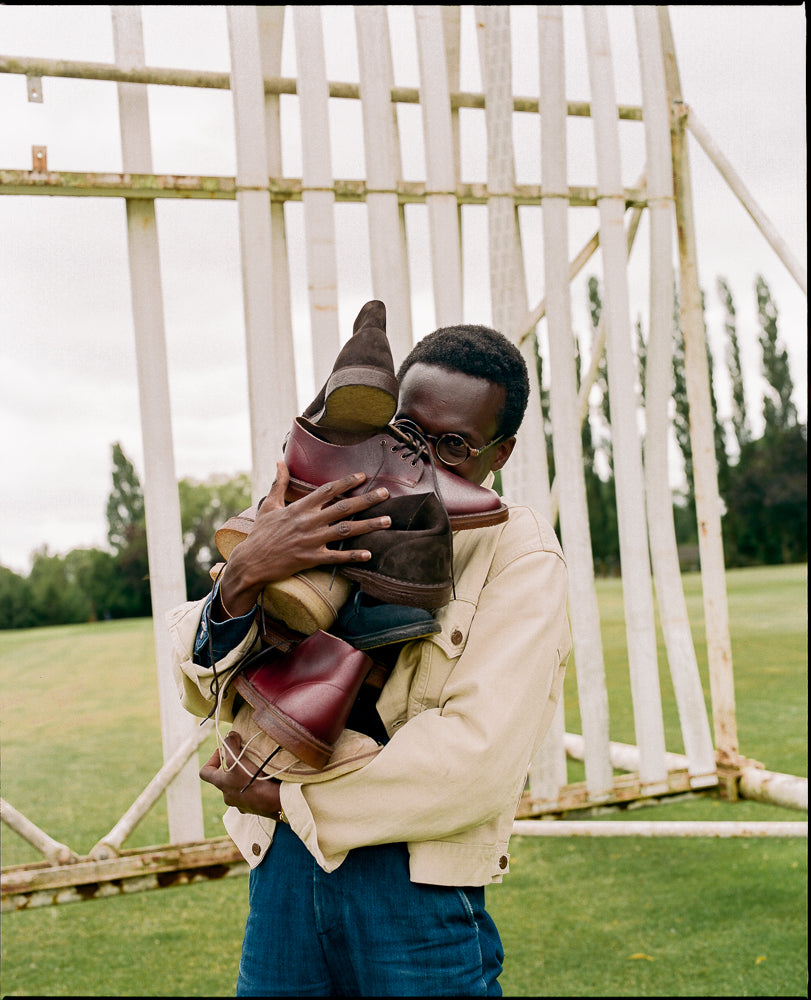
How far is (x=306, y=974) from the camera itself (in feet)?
5.06

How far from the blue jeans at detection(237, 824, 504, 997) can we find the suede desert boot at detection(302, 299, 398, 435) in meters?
0.68

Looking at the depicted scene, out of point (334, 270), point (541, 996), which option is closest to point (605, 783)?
point (541, 996)

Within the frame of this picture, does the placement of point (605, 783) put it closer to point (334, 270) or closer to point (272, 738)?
point (334, 270)

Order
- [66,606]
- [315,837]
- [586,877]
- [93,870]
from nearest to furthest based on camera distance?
[315,837], [93,870], [586,877], [66,606]

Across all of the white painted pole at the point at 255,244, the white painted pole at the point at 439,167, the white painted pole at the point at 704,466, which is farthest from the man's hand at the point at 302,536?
the white painted pole at the point at 704,466

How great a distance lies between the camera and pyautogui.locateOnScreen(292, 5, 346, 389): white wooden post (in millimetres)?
3316

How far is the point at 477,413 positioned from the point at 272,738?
63 centimetres

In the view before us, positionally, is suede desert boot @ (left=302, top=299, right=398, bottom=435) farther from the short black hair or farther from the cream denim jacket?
the cream denim jacket

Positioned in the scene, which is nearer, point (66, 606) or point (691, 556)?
point (66, 606)

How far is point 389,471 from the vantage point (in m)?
1.49

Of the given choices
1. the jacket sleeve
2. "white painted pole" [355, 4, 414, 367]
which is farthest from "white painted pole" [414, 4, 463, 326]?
the jacket sleeve

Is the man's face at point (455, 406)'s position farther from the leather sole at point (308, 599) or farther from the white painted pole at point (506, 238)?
the white painted pole at point (506, 238)

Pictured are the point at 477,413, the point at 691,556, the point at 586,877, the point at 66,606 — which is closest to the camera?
the point at 477,413

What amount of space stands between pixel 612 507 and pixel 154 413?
25.4 meters
